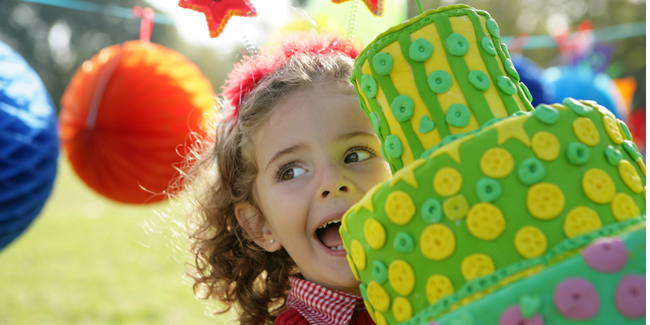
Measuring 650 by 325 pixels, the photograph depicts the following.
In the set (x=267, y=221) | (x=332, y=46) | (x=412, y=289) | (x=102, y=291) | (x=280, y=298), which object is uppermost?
(x=332, y=46)

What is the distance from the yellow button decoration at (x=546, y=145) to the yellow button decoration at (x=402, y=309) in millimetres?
257

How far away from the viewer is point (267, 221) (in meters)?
1.39

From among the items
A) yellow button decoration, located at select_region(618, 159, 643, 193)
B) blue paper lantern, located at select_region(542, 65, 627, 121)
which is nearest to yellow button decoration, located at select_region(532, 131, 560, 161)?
yellow button decoration, located at select_region(618, 159, 643, 193)

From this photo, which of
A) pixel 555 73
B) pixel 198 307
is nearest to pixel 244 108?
pixel 198 307

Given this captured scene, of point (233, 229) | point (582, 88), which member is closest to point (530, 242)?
point (233, 229)

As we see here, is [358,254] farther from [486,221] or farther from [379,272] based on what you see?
[486,221]

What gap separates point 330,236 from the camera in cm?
124

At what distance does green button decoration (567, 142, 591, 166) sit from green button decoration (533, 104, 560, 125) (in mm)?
40

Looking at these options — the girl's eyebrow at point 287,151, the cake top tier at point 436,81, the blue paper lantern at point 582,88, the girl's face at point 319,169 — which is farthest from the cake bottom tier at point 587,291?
the blue paper lantern at point 582,88

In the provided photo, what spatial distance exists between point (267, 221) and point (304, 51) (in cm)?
48

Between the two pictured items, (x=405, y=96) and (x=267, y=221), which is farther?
(x=267, y=221)

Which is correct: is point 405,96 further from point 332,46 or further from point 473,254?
point 332,46

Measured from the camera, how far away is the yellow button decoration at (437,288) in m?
0.64

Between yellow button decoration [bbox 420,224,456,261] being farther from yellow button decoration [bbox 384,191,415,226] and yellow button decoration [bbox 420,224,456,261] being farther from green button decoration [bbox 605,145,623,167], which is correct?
green button decoration [bbox 605,145,623,167]
